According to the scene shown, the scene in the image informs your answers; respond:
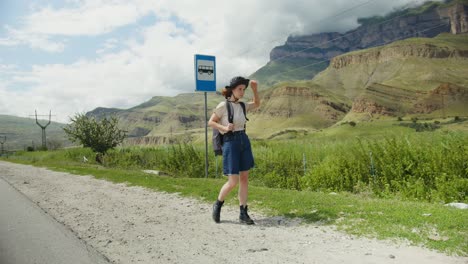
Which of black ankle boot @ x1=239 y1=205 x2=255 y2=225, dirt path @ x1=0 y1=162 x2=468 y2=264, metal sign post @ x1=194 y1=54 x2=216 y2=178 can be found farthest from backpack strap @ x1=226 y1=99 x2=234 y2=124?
metal sign post @ x1=194 y1=54 x2=216 y2=178

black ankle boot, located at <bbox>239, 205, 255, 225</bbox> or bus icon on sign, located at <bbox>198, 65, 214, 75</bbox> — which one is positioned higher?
bus icon on sign, located at <bbox>198, 65, 214, 75</bbox>

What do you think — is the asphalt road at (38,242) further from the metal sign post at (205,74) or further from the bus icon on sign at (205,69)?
the bus icon on sign at (205,69)

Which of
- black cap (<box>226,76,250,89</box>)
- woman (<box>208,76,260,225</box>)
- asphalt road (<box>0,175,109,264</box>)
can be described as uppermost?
black cap (<box>226,76,250,89</box>)

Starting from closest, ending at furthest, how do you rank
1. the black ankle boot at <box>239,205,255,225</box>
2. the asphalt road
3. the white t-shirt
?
the asphalt road < the black ankle boot at <box>239,205,255,225</box> < the white t-shirt

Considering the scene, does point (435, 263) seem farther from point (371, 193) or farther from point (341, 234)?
point (371, 193)

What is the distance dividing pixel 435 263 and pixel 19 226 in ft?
20.7

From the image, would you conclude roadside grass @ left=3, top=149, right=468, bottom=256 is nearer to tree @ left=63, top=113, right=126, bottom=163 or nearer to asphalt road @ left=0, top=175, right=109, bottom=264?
asphalt road @ left=0, top=175, right=109, bottom=264

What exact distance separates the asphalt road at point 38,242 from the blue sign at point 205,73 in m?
7.85

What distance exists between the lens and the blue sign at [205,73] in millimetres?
14227

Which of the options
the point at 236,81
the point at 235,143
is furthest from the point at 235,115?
the point at 236,81

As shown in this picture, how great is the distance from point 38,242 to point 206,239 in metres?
2.38

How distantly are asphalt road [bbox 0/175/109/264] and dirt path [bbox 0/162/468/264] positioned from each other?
0.69ft

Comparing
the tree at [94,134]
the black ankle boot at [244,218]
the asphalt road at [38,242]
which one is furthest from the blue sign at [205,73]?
the tree at [94,134]

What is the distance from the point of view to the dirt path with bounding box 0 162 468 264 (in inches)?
171
